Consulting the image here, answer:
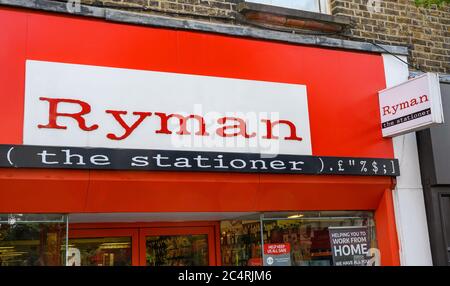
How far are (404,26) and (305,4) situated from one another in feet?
5.21

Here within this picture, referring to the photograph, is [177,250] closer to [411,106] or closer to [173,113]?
[173,113]

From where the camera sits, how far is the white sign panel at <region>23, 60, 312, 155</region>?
18.6 ft

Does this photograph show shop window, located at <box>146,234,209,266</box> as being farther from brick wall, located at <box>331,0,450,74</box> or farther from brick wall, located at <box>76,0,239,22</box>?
brick wall, located at <box>331,0,450,74</box>

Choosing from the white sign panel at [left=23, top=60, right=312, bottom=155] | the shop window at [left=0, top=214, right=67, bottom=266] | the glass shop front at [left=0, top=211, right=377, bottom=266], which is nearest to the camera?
the shop window at [left=0, top=214, right=67, bottom=266]

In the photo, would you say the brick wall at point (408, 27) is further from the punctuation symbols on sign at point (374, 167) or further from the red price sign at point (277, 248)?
the red price sign at point (277, 248)

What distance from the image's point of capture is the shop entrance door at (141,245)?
654cm

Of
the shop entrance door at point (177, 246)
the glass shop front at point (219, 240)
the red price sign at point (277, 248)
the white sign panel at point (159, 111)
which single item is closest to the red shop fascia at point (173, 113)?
the white sign panel at point (159, 111)

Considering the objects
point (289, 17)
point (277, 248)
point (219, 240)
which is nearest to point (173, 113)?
point (219, 240)

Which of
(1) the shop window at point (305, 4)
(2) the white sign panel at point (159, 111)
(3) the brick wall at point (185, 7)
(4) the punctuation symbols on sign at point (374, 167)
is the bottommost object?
(4) the punctuation symbols on sign at point (374, 167)

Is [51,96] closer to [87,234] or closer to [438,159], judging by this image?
[87,234]

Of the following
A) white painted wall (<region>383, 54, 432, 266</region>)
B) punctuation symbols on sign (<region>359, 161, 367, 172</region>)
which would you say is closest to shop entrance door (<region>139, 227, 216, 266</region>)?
punctuation symbols on sign (<region>359, 161, 367, 172</region>)

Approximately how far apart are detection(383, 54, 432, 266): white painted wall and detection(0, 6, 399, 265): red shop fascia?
0.11 m

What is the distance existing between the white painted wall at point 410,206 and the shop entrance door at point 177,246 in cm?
254

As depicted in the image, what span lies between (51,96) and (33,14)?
3.09ft
